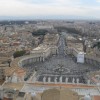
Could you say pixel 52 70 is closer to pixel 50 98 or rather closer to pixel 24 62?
pixel 24 62

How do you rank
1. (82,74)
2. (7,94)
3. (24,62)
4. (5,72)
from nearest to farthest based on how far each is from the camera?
1. (7,94)
2. (5,72)
3. (82,74)
4. (24,62)

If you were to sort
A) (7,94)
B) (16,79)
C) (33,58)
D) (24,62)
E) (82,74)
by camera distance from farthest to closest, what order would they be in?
(33,58)
(24,62)
(82,74)
(16,79)
(7,94)

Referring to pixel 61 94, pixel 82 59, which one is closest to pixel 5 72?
pixel 61 94

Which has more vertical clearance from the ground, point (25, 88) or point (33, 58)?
point (25, 88)

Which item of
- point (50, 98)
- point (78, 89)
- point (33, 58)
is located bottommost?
point (33, 58)

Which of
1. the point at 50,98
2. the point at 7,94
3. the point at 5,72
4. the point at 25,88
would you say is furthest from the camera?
the point at 5,72

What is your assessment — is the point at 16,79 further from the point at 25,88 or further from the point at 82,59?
the point at 82,59

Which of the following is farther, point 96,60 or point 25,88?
point 96,60

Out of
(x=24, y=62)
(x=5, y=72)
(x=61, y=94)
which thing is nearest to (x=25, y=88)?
(x=61, y=94)

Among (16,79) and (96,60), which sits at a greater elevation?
(16,79)
